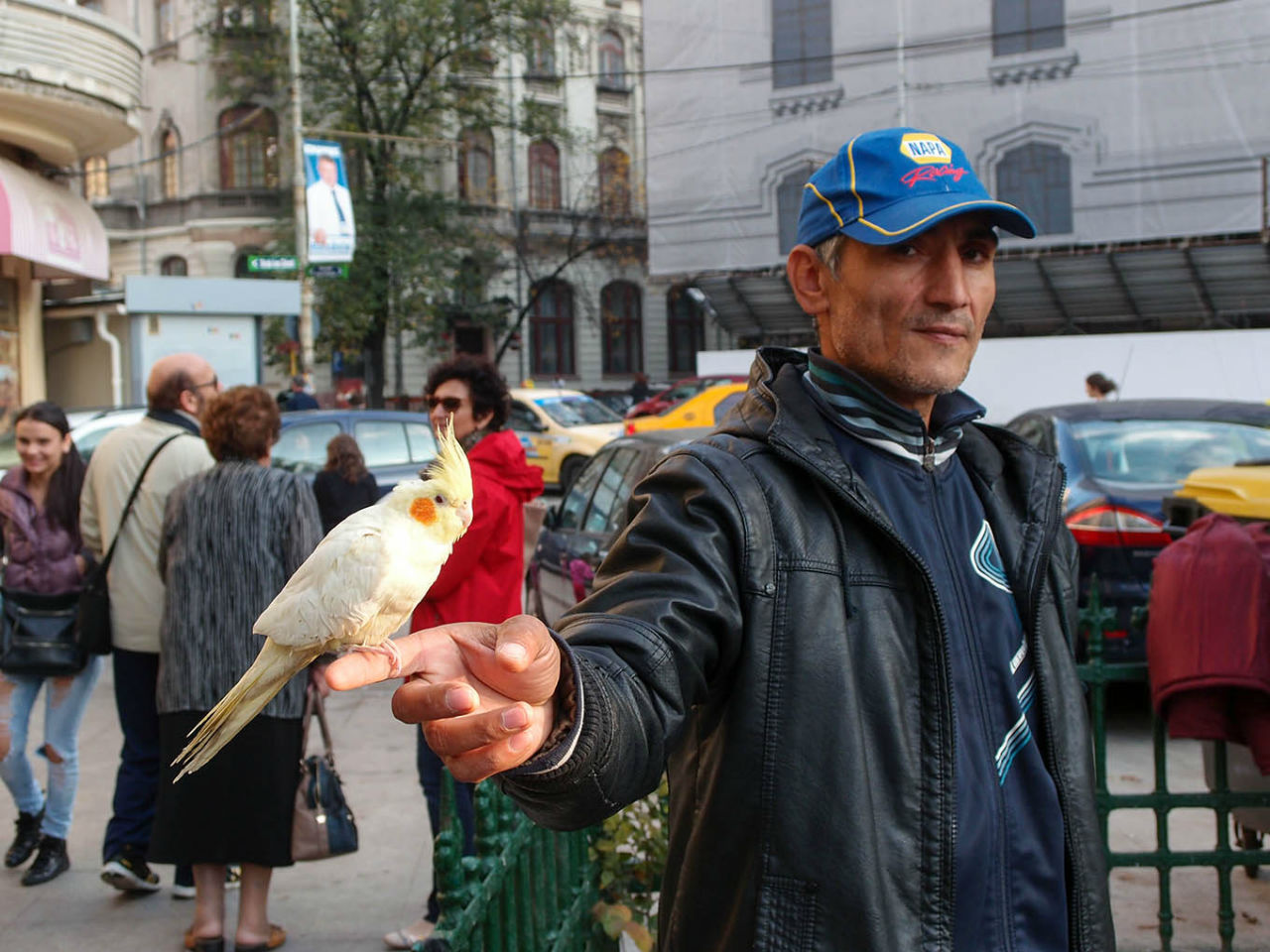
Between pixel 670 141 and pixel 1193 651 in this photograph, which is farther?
pixel 670 141

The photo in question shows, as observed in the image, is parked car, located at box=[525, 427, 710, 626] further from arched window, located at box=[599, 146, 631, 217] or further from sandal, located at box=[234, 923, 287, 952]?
arched window, located at box=[599, 146, 631, 217]

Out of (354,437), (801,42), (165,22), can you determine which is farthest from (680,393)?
(165,22)

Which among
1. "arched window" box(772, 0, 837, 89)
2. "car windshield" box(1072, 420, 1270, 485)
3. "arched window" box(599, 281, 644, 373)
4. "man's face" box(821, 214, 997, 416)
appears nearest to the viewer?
"man's face" box(821, 214, 997, 416)

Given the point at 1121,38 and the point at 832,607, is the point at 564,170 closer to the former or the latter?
the point at 1121,38

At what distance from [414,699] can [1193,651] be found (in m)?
2.96

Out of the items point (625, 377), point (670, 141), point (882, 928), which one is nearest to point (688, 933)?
point (882, 928)

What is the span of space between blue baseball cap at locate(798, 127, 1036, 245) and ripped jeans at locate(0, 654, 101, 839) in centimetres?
409

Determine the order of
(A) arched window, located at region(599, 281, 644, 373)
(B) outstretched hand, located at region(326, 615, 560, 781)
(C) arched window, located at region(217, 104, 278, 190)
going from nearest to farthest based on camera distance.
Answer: (B) outstretched hand, located at region(326, 615, 560, 781) → (C) arched window, located at region(217, 104, 278, 190) → (A) arched window, located at region(599, 281, 644, 373)

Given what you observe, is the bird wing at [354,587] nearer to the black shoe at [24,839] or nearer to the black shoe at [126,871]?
the black shoe at [126,871]

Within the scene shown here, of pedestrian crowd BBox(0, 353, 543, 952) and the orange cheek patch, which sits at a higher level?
the orange cheek patch

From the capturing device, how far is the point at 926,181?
1919 millimetres

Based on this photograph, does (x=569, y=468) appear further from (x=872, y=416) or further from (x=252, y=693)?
(x=252, y=693)

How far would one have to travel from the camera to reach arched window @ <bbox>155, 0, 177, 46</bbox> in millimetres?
35344

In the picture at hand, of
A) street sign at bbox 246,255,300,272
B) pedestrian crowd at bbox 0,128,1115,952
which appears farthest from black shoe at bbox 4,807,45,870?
street sign at bbox 246,255,300,272
